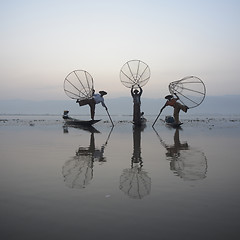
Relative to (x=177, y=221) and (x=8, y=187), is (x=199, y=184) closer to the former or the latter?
(x=177, y=221)

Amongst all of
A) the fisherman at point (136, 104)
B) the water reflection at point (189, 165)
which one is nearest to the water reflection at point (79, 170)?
the water reflection at point (189, 165)

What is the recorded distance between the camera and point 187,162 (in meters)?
10.9

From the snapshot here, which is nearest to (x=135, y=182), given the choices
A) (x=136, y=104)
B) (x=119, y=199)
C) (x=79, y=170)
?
(x=119, y=199)

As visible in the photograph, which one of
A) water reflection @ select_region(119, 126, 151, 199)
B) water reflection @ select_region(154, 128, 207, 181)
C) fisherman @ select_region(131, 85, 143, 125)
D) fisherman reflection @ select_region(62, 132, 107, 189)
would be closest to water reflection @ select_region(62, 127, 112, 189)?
fisherman reflection @ select_region(62, 132, 107, 189)

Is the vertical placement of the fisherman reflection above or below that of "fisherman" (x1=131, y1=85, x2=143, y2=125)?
below

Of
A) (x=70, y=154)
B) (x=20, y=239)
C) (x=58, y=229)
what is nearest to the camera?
(x=20, y=239)

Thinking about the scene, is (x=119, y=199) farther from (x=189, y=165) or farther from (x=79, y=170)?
(x=189, y=165)

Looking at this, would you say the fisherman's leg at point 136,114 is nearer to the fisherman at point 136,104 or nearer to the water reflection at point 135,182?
the fisherman at point 136,104

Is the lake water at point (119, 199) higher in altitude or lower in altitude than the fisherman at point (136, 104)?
lower

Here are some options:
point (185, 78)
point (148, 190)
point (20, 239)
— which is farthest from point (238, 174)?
point (185, 78)

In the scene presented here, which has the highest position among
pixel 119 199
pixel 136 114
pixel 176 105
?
pixel 176 105

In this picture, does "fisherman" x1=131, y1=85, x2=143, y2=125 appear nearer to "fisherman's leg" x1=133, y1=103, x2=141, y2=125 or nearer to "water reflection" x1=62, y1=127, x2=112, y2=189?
"fisherman's leg" x1=133, y1=103, x2=141, y2=125

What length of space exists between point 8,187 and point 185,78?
31168 mm

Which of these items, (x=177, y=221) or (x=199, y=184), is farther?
(x=199, y=184)
